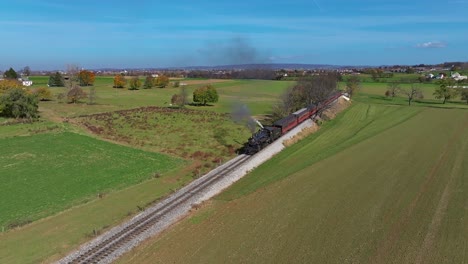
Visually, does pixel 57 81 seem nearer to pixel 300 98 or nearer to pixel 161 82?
pixel 161 82

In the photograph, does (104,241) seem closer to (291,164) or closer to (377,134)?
(291,164)

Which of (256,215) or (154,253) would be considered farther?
(256,215)

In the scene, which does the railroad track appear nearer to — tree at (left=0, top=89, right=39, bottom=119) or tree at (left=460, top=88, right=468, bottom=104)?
tree at (left=0, top=89, right=39, bottom=119)

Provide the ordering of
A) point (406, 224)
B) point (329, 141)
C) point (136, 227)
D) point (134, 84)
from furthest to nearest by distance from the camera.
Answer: point (134, 84)
point (329, 141)
point (136, 227)
point (406, 224)

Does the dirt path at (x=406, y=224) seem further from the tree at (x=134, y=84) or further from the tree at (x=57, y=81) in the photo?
the tree at (x=57, y=81)

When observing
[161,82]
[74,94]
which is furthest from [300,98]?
[161,82]

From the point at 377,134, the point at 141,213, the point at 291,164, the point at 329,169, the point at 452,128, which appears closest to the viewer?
the point at 141,213

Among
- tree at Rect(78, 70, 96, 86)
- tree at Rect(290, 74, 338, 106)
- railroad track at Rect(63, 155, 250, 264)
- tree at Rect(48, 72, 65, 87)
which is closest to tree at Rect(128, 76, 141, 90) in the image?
tree at Rect(78, 70, 96, 86)

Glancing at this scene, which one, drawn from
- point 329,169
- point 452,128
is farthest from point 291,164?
point 452,128
